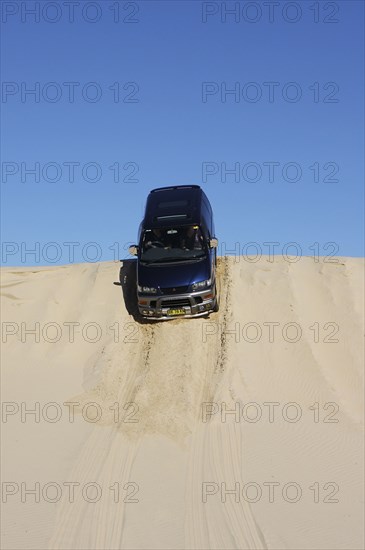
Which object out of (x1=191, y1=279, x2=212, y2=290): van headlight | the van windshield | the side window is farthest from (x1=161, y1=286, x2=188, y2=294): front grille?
the side window

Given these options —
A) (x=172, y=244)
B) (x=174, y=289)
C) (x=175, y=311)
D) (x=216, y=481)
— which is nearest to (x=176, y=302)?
(x=175, y=311)

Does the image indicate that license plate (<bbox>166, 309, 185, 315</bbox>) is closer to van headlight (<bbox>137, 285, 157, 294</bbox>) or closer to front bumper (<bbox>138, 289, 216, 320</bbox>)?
front bumper (<bbox>138, 289, 216, 320</bbox>)

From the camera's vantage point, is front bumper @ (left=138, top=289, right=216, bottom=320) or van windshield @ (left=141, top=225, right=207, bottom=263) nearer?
front bumper @ (left=138, top=289, right=216, bottom=320)

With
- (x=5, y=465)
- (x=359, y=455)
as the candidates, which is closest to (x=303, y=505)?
(x=359, y=455)

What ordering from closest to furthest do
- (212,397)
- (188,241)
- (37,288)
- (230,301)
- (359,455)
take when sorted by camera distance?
(359,455)
(212,397)
(188,241)
(230,301)
(37,288)

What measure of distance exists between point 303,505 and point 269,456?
159 centimetres

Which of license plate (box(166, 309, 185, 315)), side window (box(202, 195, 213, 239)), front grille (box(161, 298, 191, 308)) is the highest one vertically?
side window (box(202, 195, 213, 239))

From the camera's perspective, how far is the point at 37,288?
20875 mm

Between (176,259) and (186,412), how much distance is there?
400 centimetres

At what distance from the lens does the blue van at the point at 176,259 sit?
16344 mm

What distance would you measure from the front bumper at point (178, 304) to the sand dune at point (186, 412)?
2.34ft

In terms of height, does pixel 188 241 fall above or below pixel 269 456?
above

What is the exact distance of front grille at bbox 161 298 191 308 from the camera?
1633 cm

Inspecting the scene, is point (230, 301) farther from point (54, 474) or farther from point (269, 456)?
point (54, 474)
